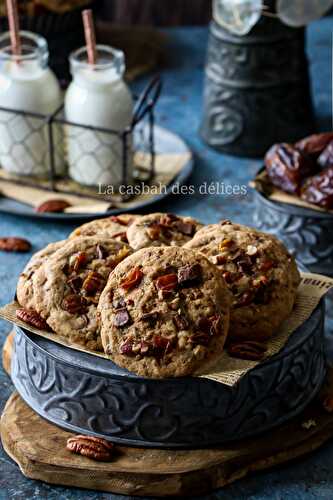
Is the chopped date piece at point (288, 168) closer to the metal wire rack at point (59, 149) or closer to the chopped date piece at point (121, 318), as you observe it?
the metal wire rack at point (59, 149)

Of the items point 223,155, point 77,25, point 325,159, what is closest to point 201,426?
point 325,159

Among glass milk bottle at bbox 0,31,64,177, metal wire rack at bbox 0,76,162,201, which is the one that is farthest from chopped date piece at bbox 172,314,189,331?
glass milk bottle at bbox 0,31,64,177

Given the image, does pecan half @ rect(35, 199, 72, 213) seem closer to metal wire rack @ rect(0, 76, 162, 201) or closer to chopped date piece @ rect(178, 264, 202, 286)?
metal wire rack @ rect(0, 76, 162, 201)

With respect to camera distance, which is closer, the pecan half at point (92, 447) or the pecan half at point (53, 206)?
the pecan half at point (92, 447)

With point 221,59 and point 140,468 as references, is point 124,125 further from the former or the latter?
point 140,468

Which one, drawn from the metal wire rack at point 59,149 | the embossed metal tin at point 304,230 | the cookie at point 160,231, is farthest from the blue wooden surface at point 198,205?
the cookie at point 160,231
